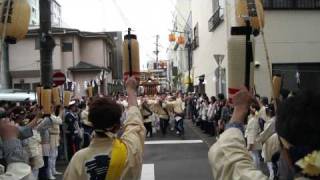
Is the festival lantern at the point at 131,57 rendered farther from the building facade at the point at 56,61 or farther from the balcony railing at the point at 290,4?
the building facade at the point at 56,61

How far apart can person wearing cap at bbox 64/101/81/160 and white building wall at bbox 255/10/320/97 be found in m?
7.84

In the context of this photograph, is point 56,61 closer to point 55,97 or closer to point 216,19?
point 216,19

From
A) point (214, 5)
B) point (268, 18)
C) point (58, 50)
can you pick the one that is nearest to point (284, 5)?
point (268, 18)

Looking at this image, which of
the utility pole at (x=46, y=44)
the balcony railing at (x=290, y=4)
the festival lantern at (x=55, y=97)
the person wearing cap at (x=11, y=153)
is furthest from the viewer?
the balcony railing at (x=290, y=4)

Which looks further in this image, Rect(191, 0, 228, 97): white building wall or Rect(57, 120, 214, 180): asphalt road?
Rect(191, 0, 228, 97): white building wall

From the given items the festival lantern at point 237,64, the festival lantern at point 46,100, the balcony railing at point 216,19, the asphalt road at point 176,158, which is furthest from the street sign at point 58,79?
the festival lantern at point 237,64

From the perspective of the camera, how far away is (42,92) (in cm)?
1027

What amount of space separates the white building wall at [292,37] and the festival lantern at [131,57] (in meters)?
15.9

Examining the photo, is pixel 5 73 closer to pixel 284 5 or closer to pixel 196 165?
pixel 284 5

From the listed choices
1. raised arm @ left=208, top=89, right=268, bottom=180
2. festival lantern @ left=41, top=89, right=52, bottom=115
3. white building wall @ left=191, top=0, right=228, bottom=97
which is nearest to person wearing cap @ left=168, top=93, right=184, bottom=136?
white building wall @ left=191, top=0, right=228, bottom=97

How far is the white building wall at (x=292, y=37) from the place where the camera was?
2025 cm

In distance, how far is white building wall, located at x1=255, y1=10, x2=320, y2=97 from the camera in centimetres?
2025

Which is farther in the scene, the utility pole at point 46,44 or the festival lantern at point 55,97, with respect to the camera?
the utility pole at point 46,44

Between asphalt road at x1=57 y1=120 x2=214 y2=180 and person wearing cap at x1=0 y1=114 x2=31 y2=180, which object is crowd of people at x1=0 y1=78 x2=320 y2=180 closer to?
person wearing cap at x1=0 y1=114 x2=31 y2=180
